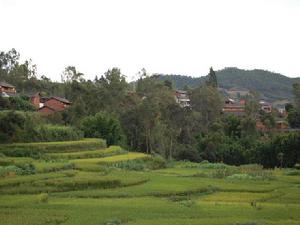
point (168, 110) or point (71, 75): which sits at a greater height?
point (71, 75)

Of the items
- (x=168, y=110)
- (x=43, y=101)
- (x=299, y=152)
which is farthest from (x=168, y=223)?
(x=43, y=101)

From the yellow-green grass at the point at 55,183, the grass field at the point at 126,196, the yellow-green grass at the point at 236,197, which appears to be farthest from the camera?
the yellow-green grass at the point at 55,183

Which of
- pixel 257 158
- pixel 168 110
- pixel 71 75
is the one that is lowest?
pixel 257 158

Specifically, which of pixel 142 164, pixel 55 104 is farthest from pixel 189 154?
pixel 55 104

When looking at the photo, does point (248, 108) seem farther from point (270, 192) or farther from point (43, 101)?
point (270, 192)

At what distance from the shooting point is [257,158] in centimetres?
6550

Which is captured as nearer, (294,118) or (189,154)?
(189,154)

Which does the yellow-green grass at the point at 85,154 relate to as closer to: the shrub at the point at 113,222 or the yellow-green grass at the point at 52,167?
the yellow-green grass at the point at 52,167

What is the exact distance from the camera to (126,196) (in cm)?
2967

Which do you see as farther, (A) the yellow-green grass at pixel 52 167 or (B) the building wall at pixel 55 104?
(B) the building wall at pixel 55 104

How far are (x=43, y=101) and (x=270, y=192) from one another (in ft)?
A: 208

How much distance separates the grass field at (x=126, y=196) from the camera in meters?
21.4

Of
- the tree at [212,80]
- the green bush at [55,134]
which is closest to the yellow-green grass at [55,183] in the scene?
the green bush at [55,134]

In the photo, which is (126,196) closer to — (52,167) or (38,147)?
(52,167)
